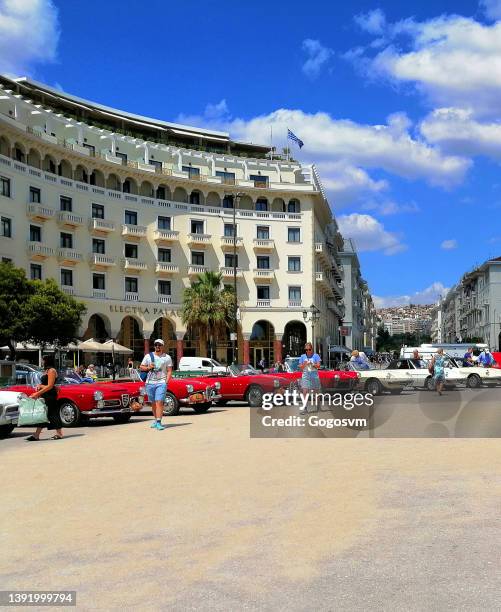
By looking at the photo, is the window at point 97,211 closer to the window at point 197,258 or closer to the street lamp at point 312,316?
the window at point 197,258

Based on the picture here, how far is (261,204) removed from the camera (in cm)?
6481

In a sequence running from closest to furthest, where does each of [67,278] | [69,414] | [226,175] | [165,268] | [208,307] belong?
1. [69,414]
2. [67,278]
3. [208,307]
4. [165,268]
5. [226,175]

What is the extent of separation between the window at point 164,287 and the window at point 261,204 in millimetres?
11079

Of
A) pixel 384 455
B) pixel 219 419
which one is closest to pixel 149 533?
pixel 384 455

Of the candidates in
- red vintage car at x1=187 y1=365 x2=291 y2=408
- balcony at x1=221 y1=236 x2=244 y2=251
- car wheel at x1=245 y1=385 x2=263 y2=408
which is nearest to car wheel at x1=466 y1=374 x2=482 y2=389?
red vintage car at x1=187 y1=365 x2=291 y2=408

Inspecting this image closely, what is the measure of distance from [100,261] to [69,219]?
4.04m

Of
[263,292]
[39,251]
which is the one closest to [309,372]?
[39,251]

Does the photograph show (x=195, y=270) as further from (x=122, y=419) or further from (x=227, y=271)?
(x=122, y=419)

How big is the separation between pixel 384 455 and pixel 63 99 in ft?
178

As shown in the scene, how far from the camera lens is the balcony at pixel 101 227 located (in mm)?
55031

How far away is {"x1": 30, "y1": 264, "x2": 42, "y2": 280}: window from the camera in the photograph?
5003 cm

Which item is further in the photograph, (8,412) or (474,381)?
(474,381)

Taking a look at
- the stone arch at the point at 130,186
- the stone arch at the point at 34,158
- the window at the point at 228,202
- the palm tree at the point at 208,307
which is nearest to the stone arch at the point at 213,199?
the window at the point at 228,202

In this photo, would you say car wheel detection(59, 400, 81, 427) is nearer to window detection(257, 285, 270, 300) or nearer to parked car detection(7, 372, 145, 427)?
parked car detection(7, 372, 145, 427)
